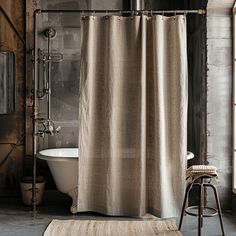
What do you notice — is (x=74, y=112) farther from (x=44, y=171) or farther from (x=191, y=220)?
(x=191, y=220)

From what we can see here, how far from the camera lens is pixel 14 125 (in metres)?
5.38

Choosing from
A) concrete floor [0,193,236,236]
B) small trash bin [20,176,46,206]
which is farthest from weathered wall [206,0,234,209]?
small trash bin [20,176,46,206]

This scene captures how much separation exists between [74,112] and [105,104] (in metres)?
1.24

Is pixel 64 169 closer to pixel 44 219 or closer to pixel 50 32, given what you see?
pixel 44 219

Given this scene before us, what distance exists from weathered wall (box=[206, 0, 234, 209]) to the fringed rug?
92 cm

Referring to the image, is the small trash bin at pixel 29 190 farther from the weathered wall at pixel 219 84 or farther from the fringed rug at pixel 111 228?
the weathered wall at pixel 219 84

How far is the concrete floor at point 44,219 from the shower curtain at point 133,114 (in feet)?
0.87

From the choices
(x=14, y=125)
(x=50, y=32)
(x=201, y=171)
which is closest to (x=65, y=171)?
(x=14, y=125)

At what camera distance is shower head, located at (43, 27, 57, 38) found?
5.37 m

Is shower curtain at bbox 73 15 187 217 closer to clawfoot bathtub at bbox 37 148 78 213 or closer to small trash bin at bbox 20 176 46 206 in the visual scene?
clawfoot bathtub at bbox 37 148 78 213

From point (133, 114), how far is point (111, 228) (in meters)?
1.11

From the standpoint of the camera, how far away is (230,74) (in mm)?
4512

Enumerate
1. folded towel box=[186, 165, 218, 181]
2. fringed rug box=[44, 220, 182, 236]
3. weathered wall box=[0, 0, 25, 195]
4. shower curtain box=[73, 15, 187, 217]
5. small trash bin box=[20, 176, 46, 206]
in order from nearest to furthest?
folded towel box=[186, 165, 218, 181]
fringed rug box=[44, 220, 182, 236]
shower curtain box=[73, 15, 187, 217]
small trash bin box=[20, 176, 46, 206]
weathered wall box=[0, 0, 25, 195]

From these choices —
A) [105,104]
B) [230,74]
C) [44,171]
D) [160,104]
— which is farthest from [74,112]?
[230,74]
